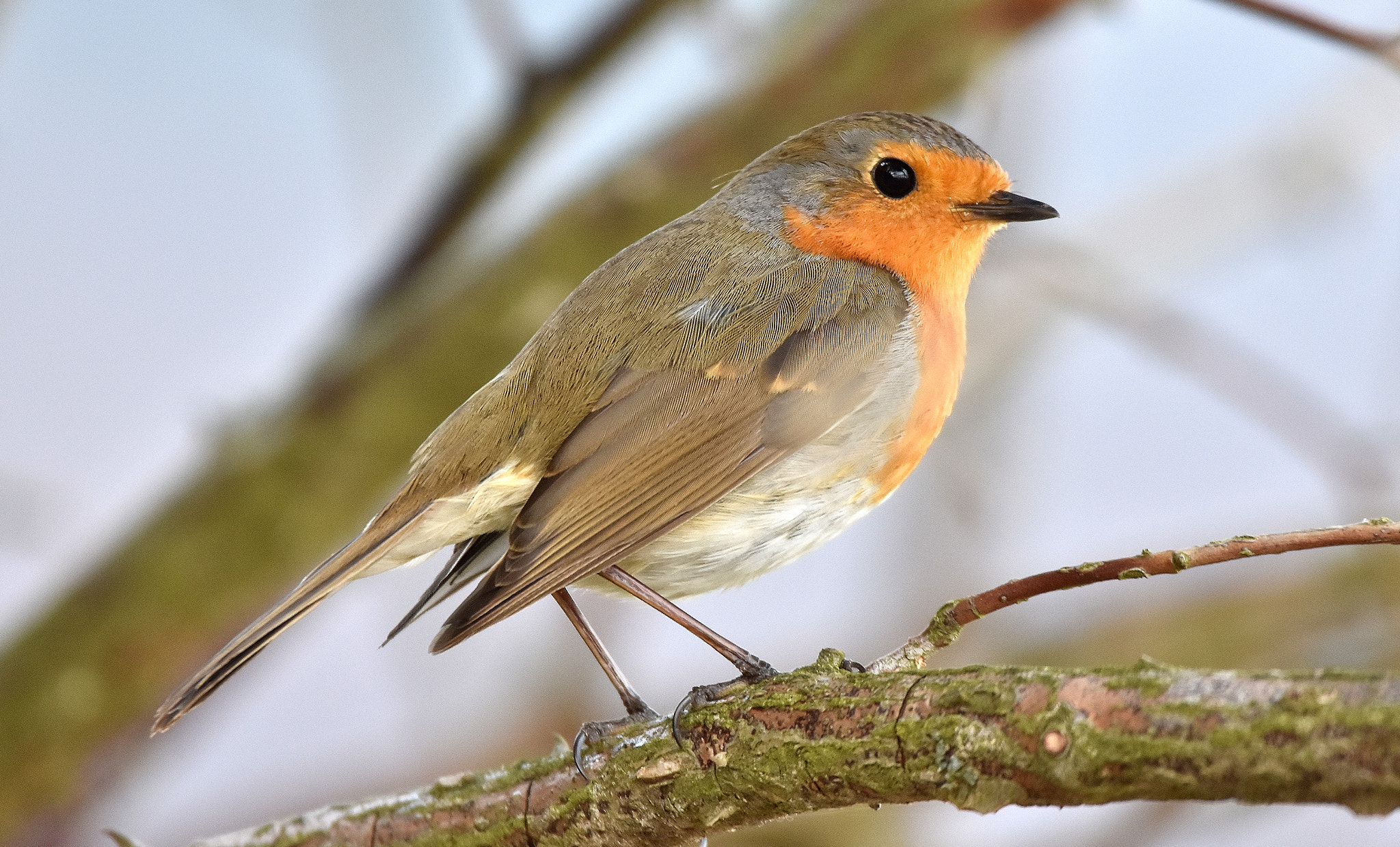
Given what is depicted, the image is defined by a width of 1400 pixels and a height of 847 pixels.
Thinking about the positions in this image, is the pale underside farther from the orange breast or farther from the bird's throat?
the orange breast

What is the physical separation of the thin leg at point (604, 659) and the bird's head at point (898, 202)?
889 mm

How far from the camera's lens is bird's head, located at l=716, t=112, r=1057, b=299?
2732mm

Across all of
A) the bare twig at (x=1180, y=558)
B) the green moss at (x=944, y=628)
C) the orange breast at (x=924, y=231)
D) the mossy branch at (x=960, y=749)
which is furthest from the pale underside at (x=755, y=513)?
the bare twig at (x=1180, y=558)

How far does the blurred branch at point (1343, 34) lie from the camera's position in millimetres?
1973

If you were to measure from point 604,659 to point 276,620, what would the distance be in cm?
59

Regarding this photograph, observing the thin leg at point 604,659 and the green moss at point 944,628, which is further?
the thin leg at point 604,659

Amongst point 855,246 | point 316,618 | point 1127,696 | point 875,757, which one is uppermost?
point 316,618

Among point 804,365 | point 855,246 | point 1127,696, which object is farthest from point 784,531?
point 1127,696

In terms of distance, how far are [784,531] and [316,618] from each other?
6.74 feet

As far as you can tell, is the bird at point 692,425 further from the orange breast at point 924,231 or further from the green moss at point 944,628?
the green moss at point 944,628

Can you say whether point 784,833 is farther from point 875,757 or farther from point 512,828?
point 875,757

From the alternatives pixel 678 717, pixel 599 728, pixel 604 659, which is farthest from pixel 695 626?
pixel 678 717

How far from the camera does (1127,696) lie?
1.30 m

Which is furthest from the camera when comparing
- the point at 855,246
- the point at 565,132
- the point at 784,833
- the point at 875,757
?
the point at 784,833
